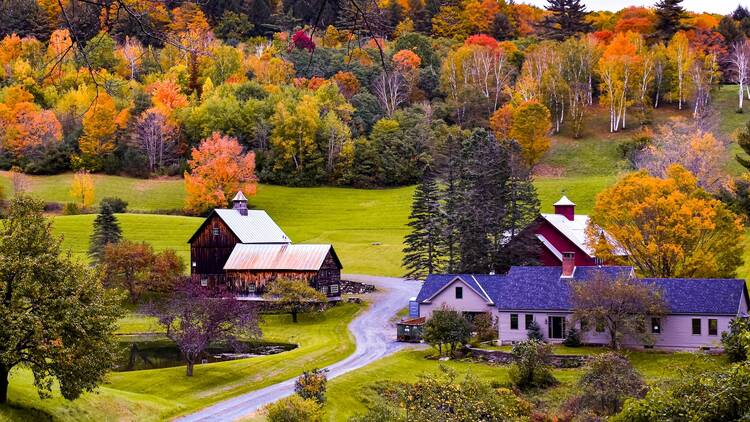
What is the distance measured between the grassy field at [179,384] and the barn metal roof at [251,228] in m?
14.0

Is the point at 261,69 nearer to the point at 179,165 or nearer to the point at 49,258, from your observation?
the point at 179,165

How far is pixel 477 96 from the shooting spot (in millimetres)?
121375

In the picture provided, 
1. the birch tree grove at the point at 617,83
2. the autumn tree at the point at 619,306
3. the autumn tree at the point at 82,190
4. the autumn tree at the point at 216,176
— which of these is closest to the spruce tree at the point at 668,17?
the birch tree grove at the point at 617,83

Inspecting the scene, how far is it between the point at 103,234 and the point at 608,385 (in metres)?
46.5

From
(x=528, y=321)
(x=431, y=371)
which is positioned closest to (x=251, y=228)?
(x=528, y=321)

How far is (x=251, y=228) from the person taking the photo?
7344cm

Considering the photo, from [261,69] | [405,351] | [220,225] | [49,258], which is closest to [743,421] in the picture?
[49,258]

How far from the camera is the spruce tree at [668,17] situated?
136125 millimetres

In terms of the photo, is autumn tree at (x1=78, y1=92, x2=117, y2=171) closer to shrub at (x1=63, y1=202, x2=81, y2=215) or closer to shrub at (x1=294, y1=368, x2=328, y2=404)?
shrub at (x1=63, y1=202, x2=81, y2=215)

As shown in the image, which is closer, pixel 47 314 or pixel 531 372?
pixel 47 314

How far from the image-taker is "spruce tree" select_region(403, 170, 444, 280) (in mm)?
65875

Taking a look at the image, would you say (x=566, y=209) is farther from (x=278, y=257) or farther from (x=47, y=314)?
(x=47, y=314)

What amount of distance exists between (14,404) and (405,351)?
76.2 ft

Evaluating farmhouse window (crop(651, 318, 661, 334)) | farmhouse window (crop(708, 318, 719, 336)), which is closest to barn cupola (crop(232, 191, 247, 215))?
farmhouse window (crop(651, 318, 661, 334))
